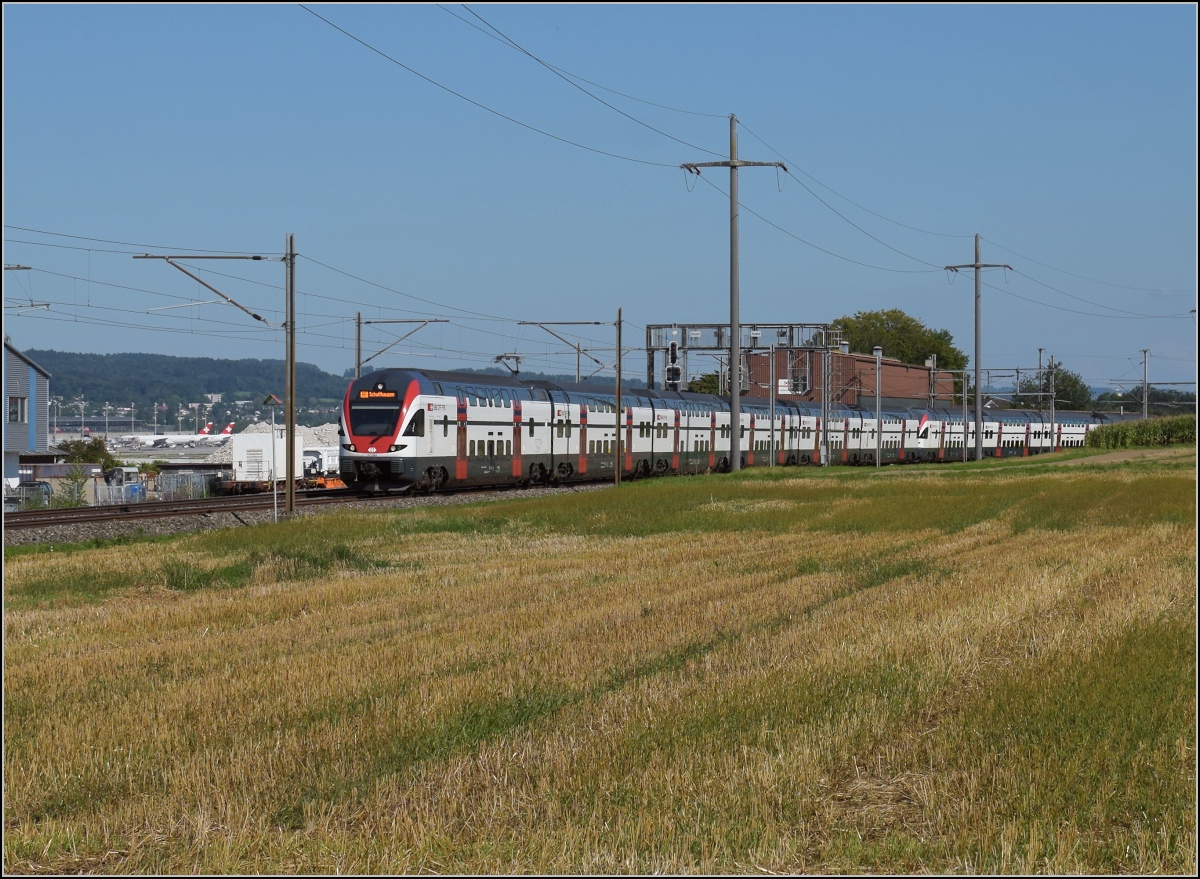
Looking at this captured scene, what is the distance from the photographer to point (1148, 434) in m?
64.2

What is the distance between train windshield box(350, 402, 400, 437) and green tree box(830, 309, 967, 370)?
120338 millimetres

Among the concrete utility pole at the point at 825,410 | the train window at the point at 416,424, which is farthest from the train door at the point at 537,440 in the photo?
the concrete utility pole at the point at 825,410

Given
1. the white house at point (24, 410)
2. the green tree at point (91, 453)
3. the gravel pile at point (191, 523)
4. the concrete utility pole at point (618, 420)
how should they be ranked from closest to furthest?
the gravel pile at point (191, 523)
the concrete utility pole at point (618, 420)
the white house at point (24, 410)
the green tree at point (91, 453)

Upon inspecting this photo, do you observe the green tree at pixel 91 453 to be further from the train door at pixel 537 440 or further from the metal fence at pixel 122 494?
the train door at pixel 537 440

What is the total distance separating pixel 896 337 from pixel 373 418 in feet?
417

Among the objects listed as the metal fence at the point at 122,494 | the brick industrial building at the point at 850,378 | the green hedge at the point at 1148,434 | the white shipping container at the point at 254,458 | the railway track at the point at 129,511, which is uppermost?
the brick industrial building at the point at 850,378

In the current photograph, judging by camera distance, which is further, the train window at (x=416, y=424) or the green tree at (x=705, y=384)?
the green tree at (x=705, y=384)

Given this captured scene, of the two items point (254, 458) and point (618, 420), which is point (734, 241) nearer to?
point (618, 420)

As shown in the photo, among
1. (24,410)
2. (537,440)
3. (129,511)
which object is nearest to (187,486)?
(537,440)

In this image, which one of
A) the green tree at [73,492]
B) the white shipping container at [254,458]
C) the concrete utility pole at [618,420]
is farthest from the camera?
the white shipping container at [254,458]

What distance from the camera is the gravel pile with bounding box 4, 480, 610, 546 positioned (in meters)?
31.6

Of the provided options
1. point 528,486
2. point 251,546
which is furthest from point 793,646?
point 528,486

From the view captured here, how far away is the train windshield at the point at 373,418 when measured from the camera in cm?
4731

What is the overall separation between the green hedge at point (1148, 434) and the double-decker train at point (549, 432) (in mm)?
14916
